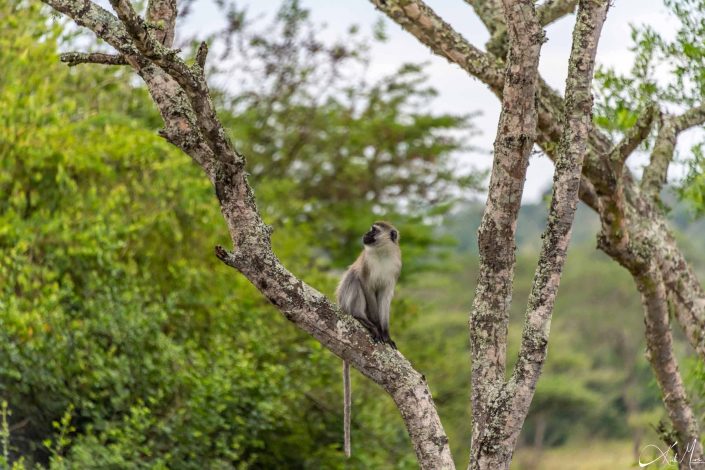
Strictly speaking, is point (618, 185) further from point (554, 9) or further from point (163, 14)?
point (163, 14)

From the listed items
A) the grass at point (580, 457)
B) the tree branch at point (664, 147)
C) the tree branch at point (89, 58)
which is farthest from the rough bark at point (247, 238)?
the grass at point (580, 457)

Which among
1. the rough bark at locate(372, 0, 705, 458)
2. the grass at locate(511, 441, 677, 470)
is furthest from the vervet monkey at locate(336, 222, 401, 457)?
the grass at locate(511, 441, 677, 470)

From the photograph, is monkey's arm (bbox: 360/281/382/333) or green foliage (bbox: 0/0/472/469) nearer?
monkey's arm (bbox: 360/281/382/333)

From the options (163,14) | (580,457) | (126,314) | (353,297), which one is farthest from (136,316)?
(580,457)

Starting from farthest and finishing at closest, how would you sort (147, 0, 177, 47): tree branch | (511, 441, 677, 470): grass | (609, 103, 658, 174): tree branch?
(511, 441, 677, 470): grass
(609, 103, 658, 174): tree branch
(147, 0, 177, 47): tree branch

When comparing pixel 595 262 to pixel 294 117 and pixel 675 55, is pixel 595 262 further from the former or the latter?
pixel 675 55

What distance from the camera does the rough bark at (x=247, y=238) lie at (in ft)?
17.6

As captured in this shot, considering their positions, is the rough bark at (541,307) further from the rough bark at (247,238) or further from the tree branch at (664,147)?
the tree branch at (664,147)

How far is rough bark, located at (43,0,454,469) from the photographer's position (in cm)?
538

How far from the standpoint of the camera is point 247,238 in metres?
5.47

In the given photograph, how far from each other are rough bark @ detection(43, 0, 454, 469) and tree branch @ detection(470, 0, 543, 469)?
28 centimetres

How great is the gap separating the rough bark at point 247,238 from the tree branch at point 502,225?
0.28 meters

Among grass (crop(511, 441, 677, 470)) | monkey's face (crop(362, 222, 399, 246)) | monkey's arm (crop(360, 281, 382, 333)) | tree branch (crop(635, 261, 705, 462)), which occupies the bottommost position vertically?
tree branch (crop(635, 261, 705, 462))
